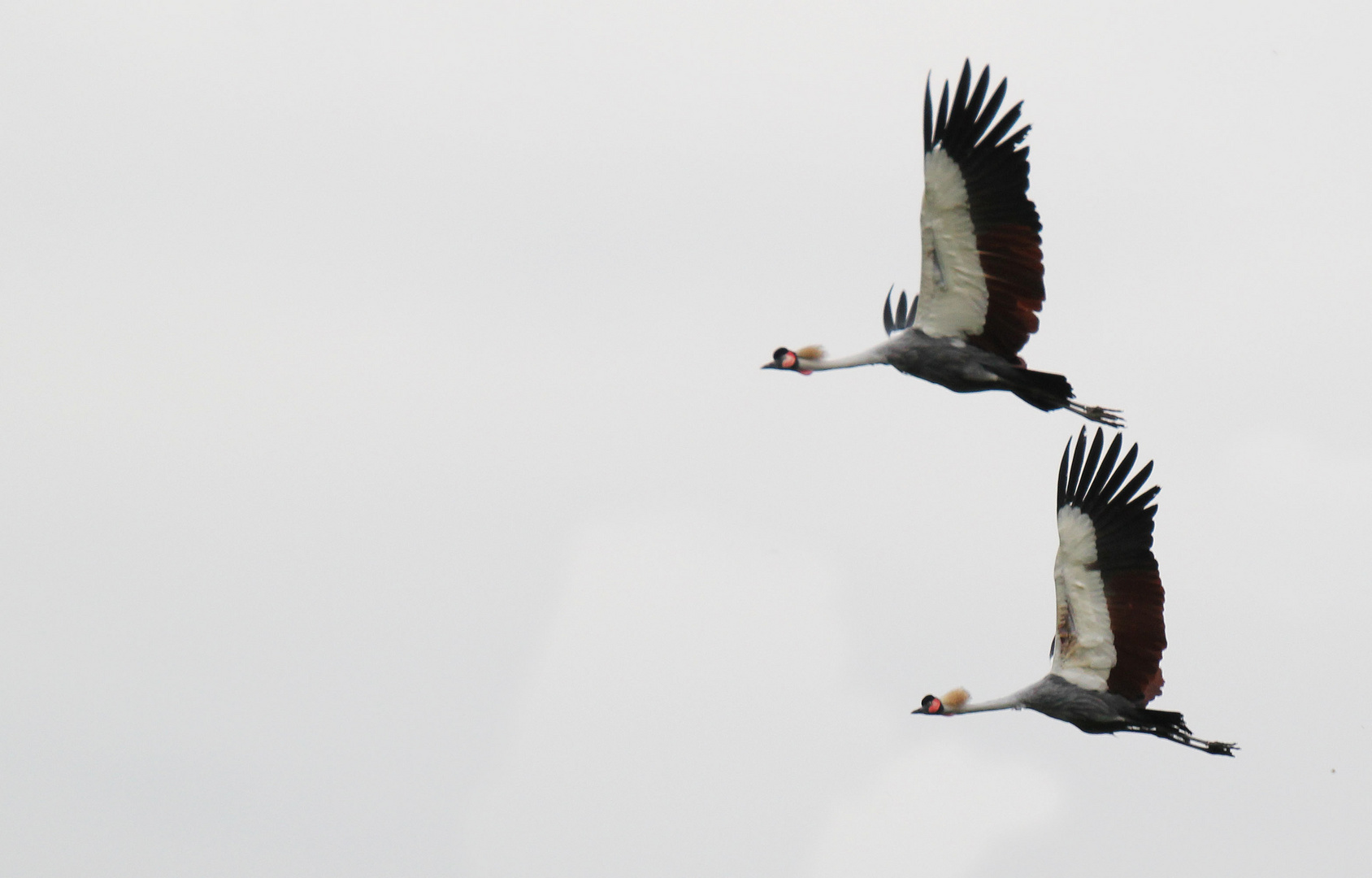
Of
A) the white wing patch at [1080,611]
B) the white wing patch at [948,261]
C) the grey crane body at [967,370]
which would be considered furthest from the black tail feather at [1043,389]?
the white wing patch at [1080,611]

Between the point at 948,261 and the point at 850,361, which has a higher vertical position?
the point at 948,261

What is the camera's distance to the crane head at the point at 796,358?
3203cm

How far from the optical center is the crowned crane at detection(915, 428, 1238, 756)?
3128cm

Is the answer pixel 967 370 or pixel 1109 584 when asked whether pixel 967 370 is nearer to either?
pixel 967 370

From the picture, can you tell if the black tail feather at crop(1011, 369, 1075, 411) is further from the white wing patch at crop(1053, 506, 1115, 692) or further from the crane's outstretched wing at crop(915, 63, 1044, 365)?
the white wing patch at crop(1053, 506, 1115, 692)

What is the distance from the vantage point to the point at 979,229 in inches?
1172

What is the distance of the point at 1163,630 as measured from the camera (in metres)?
31.8

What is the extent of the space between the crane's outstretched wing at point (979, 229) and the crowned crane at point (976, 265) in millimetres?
10

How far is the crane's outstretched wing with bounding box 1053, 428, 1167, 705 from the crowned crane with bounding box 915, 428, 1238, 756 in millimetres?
11

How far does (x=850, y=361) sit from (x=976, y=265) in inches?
92.9

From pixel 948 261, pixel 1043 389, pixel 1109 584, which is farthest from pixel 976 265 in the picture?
pixel 1109 584

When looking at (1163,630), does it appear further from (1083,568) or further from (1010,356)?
(1010,356)

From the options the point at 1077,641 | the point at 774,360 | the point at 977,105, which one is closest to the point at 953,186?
the point at 977,105

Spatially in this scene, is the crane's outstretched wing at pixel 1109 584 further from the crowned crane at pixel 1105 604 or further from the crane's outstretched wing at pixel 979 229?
the crane's outstretched wing at pixel 979 229
